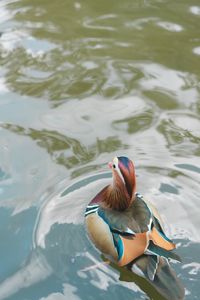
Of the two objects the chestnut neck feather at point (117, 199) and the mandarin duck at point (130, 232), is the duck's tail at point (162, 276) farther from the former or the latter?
the chestnut neck feather at point (117, 199)

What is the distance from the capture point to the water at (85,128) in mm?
3609

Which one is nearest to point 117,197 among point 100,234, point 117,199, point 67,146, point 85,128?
point 117,199

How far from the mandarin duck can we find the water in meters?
0.13

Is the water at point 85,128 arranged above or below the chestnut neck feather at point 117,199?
below

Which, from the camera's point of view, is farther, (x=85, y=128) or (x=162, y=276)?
(x=85, y=128)

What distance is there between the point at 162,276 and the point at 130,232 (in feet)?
1.00

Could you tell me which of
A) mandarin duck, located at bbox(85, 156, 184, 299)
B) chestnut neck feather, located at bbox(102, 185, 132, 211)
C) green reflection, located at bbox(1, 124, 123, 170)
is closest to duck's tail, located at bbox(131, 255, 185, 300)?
mandarin duck, located at bbox(85, 156, 184, 299)

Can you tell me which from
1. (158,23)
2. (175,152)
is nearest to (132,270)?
(175,152)

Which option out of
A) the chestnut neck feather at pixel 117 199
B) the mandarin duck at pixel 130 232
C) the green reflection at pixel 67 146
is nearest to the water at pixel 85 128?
the green reflection at pixel 67 146

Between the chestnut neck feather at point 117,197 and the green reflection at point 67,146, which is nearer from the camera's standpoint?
the chestnut neck feather at point 117,197

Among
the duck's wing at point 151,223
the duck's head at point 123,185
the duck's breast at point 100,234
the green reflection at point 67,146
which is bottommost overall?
the green reflection at point 67,146

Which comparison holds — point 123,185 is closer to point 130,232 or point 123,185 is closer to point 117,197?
point 117,197

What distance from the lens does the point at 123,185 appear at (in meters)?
3.65

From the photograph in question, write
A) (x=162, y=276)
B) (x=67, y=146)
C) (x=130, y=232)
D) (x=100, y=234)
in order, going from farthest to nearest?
(x=67, y=146) → (x=100, y=234) → (x=130, y=232) → (x=162, y=276)
